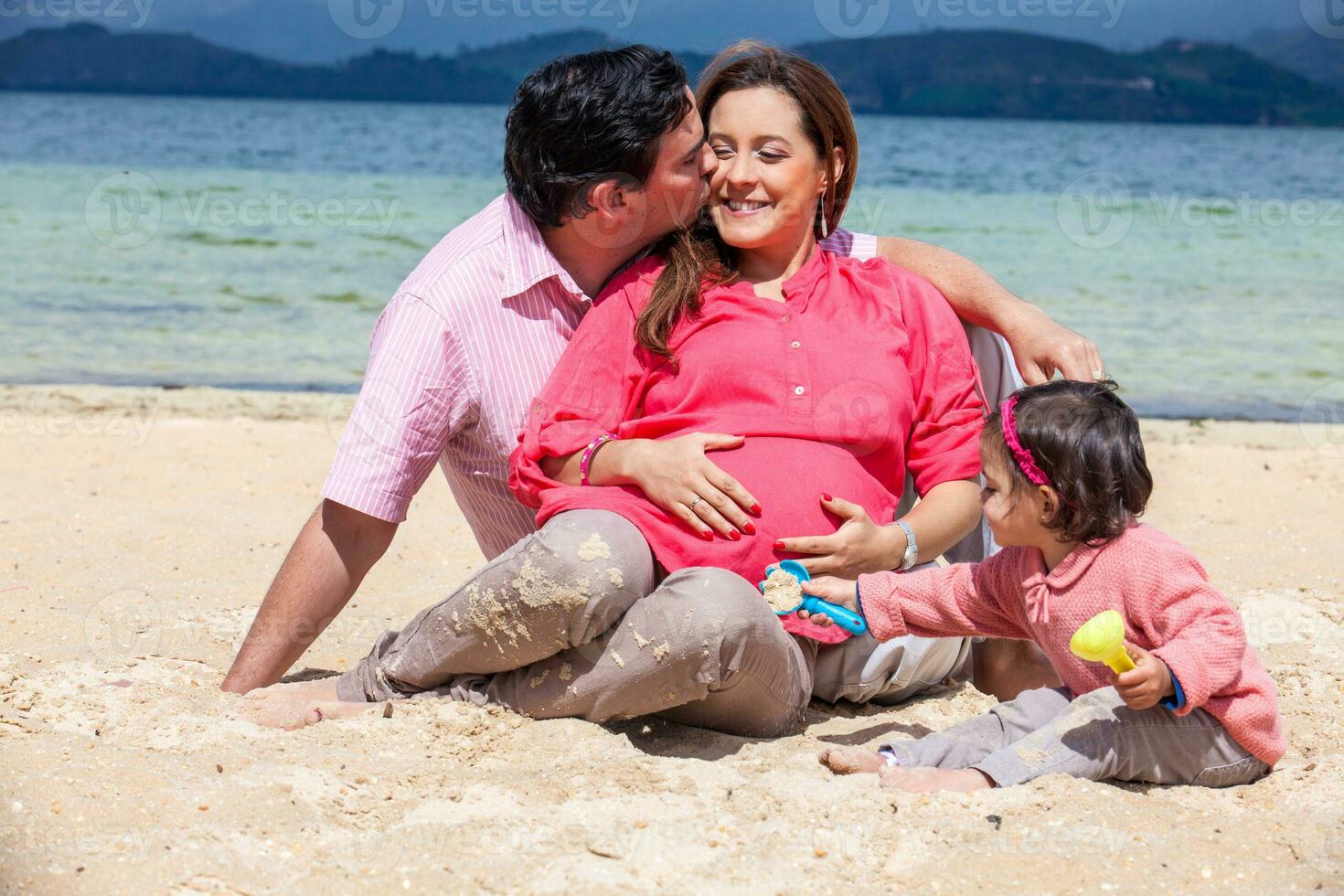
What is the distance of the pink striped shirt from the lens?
276 cm

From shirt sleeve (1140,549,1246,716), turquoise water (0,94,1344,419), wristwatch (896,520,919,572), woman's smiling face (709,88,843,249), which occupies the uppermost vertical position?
woman's smiling face (709,88,843,249)

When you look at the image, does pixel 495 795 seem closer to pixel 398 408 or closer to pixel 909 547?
pixel 398 408

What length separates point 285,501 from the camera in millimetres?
4898

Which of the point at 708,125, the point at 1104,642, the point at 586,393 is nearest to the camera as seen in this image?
the point at 1104,642

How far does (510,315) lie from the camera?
2873 mm

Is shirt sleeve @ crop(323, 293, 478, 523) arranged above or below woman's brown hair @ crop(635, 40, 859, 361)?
below

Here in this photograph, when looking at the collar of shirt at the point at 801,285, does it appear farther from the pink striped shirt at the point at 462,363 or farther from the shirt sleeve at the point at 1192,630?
the shirt sleeve at the point at 1192,630

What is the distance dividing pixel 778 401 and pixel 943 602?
56 centimetres

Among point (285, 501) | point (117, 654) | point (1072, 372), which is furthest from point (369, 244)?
point (1072, 372)

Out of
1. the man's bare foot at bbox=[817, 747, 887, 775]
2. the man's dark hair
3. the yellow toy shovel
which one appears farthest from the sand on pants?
the man's dark hair

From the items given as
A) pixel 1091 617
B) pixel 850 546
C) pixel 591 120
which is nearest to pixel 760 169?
pixel 591 120

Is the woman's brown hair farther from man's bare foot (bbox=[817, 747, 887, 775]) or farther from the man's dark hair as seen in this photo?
man's bare foot (bbox=[817, 747, 887, 775])

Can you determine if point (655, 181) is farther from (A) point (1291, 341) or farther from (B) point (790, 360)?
(A) point (1291, 341)

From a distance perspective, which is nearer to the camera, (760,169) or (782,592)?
(782,592)
